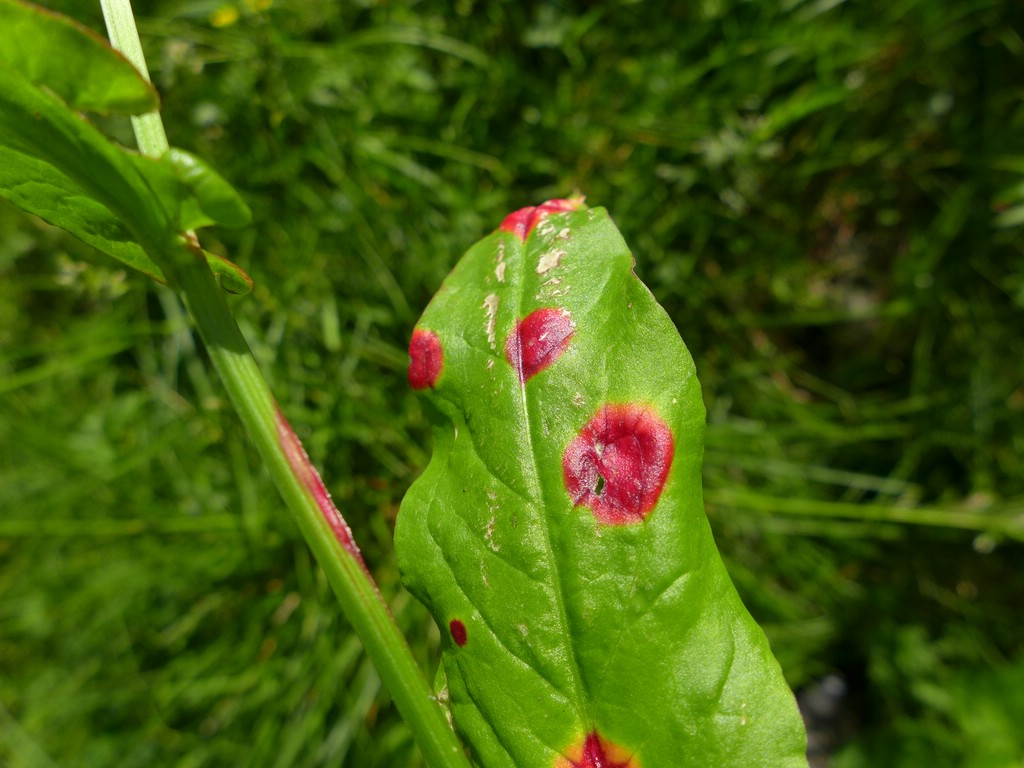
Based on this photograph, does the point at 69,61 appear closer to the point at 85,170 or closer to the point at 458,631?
the point at 85,170

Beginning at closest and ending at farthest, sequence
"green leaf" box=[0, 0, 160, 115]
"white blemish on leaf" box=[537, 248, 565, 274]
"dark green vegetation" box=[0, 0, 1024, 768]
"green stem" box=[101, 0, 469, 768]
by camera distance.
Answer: "green leaf" box=[0, 0, 160, 115] → "green stem" box=[101, 0, 469, 768] → "white blemish on leaf" box=[537, 248, 565, 274] → "dark green vegetation" box=[0, 0, 1024, 768]

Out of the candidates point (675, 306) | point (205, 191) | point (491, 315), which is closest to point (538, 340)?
point (491, 315)

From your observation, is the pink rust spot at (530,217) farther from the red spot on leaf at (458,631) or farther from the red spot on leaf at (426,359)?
the red spot on leaf at (458,631)

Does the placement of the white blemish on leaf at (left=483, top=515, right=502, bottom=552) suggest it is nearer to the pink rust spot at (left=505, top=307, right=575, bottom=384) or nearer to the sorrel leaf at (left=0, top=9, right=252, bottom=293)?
the pink rust spot at (left=505, top=307, right=575, bottom=384)

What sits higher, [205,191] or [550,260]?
[205,191]

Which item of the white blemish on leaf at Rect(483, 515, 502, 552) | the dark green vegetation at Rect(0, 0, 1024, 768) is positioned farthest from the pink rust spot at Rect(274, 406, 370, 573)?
the dark green vegetation at Rect(0, 0, 1024, 768)

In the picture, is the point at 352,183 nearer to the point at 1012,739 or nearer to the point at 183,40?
the point at 183,40
